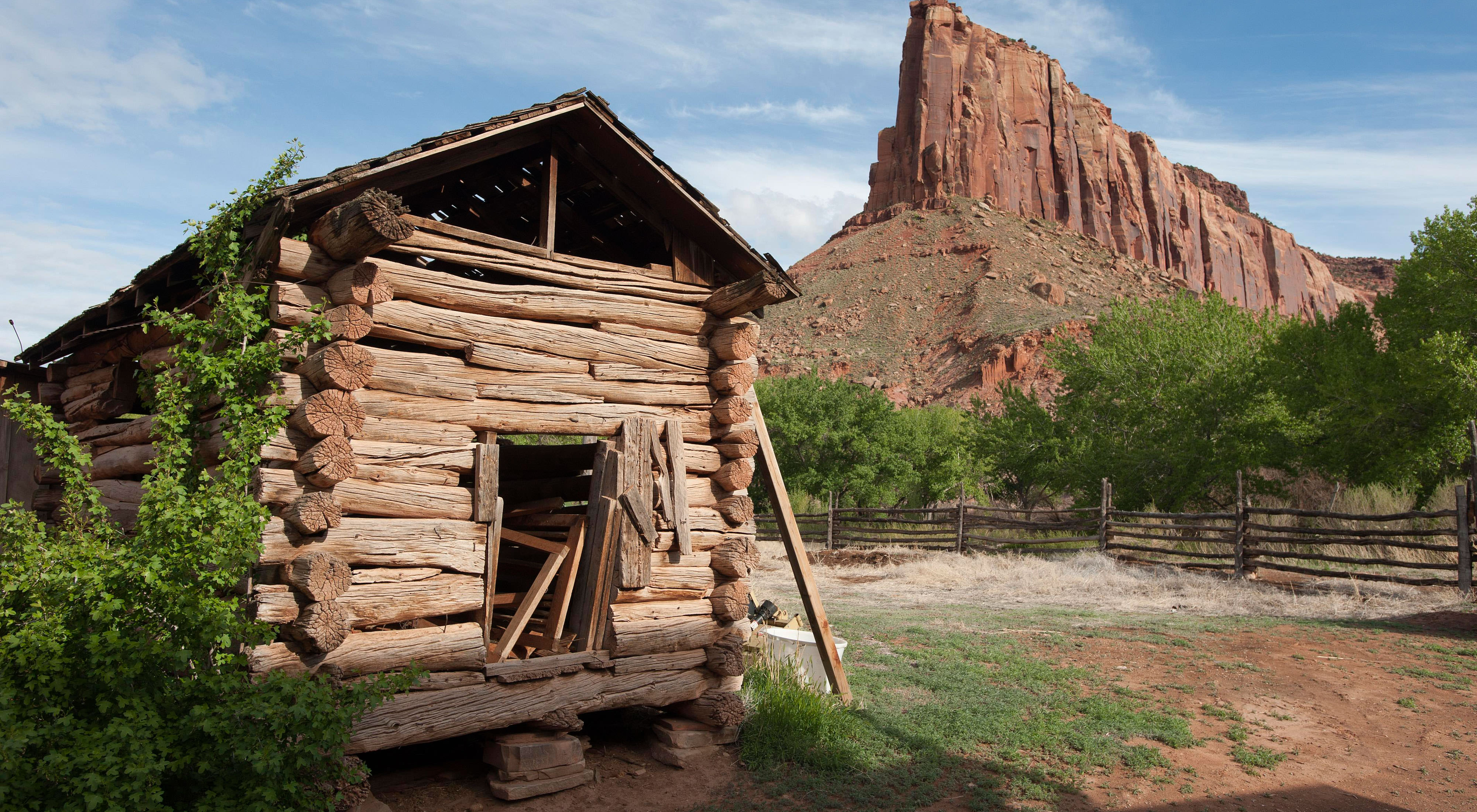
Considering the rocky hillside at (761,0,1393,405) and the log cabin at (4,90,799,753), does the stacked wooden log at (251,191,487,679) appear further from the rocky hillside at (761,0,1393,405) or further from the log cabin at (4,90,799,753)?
the rocky hillside at (761,0,1393,405)

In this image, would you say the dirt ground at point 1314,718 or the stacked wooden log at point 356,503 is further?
the dirt ground at point 1314,718

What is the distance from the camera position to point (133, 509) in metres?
6.39

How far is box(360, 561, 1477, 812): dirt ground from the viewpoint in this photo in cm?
553

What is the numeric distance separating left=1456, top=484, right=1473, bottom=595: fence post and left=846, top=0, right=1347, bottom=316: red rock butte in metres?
69.8

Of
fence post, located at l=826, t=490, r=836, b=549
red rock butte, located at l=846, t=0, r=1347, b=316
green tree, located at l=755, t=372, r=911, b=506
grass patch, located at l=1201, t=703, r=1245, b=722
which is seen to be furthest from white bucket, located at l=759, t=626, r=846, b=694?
red rock butte, located at l=846, t=0, r=1347, b=316

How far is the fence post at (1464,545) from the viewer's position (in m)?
12.8

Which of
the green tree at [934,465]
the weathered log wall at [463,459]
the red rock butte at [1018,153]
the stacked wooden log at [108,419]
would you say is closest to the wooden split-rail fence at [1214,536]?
the green tree at [934,465]

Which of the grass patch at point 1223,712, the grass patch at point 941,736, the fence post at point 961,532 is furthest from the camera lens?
the fence post at point 961,532

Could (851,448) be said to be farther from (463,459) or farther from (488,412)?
(463,459)

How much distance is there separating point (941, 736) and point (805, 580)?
1.54 metres

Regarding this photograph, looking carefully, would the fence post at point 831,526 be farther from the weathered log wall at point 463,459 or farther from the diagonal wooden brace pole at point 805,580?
the weathered log wall at point 463,459

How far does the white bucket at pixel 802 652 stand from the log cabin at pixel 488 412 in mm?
877

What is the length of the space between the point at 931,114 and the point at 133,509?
9050 cm

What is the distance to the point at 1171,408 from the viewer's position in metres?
24.0
